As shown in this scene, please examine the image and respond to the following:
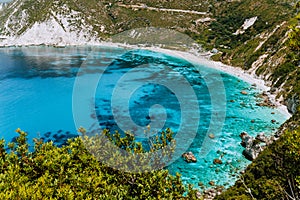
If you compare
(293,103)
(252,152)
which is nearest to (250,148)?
(252,152)

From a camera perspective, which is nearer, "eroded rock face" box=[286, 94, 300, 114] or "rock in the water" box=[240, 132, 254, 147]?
"rock in the water" box=[240, 132, 254, 147]

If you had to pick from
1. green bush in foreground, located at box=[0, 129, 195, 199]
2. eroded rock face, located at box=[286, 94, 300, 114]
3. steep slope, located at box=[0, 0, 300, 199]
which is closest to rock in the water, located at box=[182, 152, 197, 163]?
steep slope, located at box=[0, 0, 300, 199]

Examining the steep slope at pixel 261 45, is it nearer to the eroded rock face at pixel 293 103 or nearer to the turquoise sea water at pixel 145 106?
the eroded rock face at pixel 293 103

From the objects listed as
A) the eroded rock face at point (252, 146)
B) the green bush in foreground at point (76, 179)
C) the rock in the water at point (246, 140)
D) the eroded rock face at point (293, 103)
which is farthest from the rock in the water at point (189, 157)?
the eroded rock face at point (293, 103)

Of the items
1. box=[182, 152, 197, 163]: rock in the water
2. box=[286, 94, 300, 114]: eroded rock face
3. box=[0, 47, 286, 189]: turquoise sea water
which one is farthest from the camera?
box=[286, 94, 300, 114]: eroded rock face

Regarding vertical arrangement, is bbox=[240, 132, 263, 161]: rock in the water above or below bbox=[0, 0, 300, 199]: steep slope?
below

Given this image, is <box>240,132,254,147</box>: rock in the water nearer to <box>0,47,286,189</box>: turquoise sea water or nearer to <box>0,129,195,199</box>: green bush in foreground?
<box>0,47,286,189</box>: turquoise sea water
